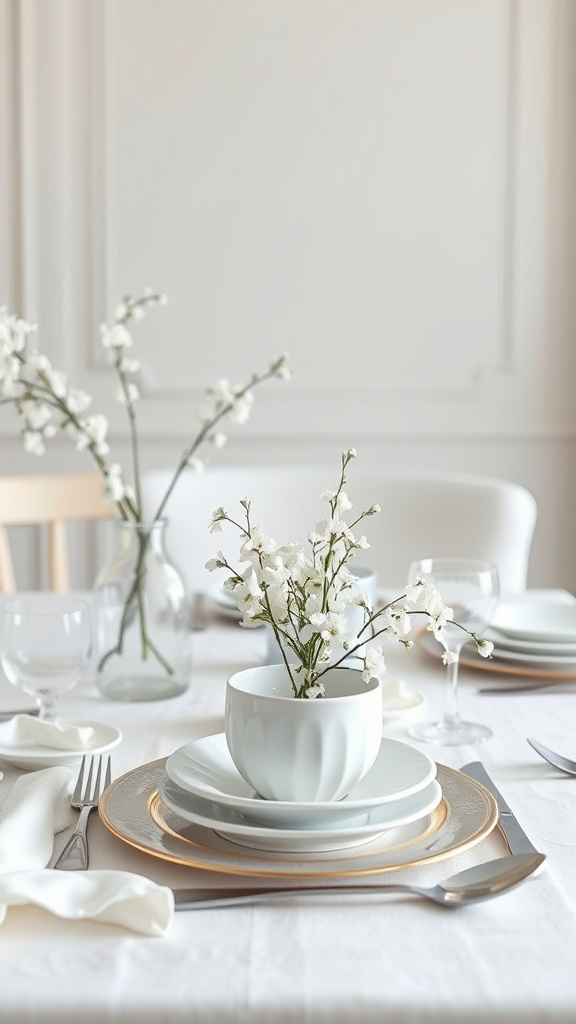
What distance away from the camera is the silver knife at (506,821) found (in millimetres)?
749

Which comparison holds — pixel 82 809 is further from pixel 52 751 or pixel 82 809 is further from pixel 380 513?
pixel 380 513

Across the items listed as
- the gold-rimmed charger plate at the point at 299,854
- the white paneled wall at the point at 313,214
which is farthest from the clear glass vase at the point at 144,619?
the white paneled wall at the point at 313,214

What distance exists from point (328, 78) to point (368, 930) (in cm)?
266

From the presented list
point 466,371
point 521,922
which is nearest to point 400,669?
point 521,922

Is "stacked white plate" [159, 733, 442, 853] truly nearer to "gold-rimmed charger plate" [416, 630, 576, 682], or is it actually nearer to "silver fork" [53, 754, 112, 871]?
"silver fork" [53, 754, 112, 871]

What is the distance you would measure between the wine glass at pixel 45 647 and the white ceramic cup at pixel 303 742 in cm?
29

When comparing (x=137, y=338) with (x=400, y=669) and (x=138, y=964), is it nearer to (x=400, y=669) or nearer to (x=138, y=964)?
(x=400, y=669)


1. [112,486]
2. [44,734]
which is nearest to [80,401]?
[112,486]

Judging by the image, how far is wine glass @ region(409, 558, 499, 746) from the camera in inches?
40.9

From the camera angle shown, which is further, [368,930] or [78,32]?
[78,32]

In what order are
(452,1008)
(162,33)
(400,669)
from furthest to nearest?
1. (162,33)
2. (400,669)
3. (452,1008)

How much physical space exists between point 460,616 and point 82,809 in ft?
1.37

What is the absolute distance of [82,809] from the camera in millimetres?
808

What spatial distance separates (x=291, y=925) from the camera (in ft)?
2.08
